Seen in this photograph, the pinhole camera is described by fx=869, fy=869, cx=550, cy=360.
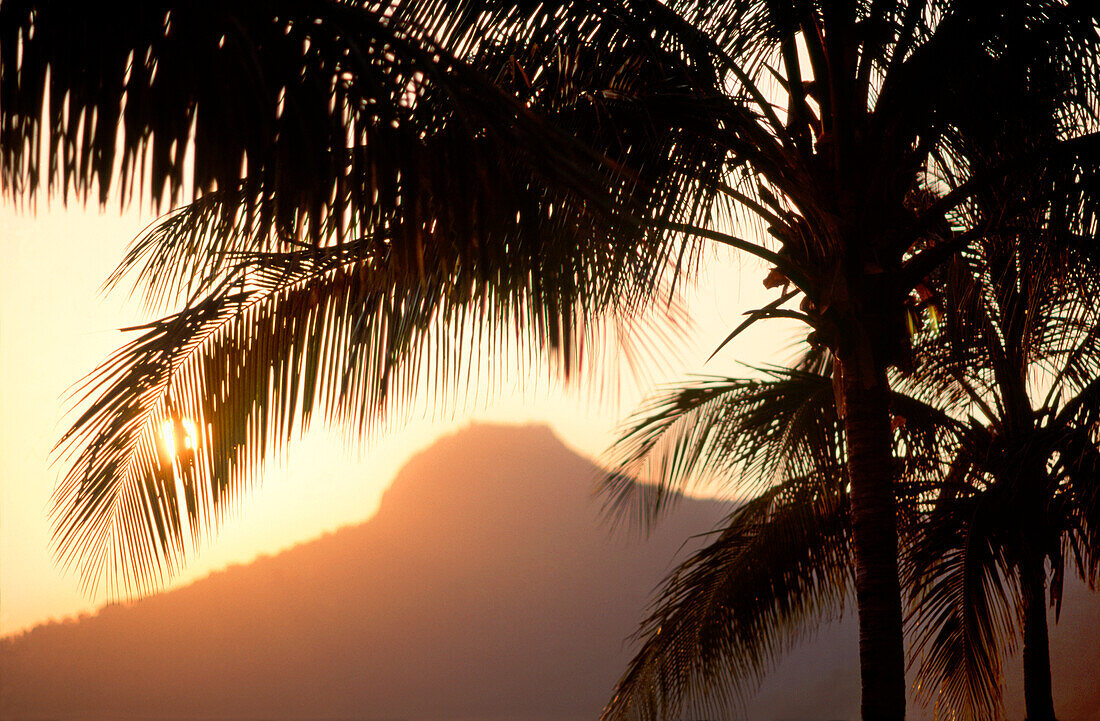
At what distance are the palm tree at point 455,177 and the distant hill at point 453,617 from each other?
51.1 feet

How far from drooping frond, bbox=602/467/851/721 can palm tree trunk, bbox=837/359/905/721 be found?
5.72 feet

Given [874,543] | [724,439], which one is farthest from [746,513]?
[874,543]

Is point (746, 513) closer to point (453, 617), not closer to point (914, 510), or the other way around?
point (914, 510)

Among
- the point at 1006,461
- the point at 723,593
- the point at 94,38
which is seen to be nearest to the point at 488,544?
the point at 723,593

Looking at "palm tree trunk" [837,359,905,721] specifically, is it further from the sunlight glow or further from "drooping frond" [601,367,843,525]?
the sunlight glow

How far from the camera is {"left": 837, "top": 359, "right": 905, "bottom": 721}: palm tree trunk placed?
303 centimetres

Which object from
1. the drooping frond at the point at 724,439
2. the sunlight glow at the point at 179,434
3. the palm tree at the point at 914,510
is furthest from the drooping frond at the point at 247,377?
the drooping frond at the point at 724,439

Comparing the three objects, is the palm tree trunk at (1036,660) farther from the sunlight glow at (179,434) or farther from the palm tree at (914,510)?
the sunlight glow at (179,434)

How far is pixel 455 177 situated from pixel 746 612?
4.11 m

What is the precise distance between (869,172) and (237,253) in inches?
90.0

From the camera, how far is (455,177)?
1.78 metres

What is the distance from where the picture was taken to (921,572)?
4.49m

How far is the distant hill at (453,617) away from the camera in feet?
64.3

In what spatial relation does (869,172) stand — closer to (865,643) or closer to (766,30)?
(766,30)
